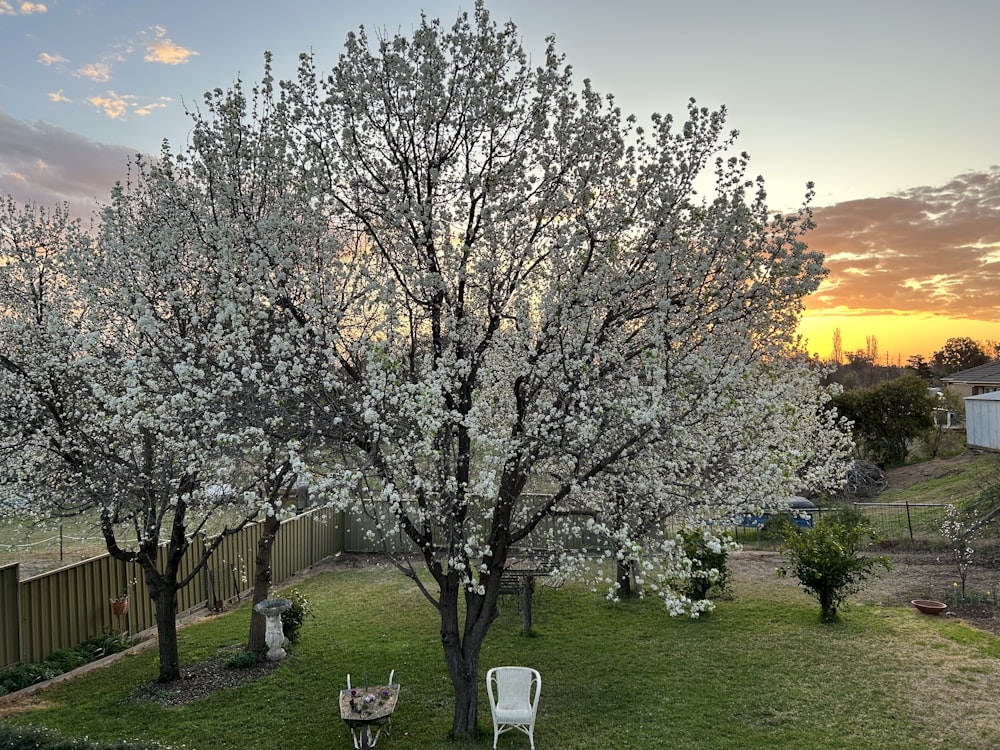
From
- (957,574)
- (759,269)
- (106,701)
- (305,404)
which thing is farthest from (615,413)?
(957,574)

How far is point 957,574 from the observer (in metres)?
13.1

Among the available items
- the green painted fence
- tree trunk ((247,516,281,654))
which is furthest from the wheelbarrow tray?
tree trunk ((247,516,281,654))

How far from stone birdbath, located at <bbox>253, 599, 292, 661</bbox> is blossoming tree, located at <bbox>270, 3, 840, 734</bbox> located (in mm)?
3619

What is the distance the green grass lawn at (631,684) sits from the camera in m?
6.95

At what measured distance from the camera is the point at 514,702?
7.01m

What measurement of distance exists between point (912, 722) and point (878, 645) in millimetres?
2603

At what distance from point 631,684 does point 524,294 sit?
5318mm

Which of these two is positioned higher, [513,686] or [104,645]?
[513,686]

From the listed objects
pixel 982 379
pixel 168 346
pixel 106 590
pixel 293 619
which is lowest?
pixel 293 619

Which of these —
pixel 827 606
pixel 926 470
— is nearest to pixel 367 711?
pixel 827 606

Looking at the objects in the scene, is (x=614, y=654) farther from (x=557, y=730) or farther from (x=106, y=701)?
(x=106, y=701)

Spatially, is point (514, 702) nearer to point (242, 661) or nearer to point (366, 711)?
point (366, 711)

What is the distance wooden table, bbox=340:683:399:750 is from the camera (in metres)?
6.46

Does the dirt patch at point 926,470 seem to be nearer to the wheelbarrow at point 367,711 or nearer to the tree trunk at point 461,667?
the tree trunk at point 461,667
